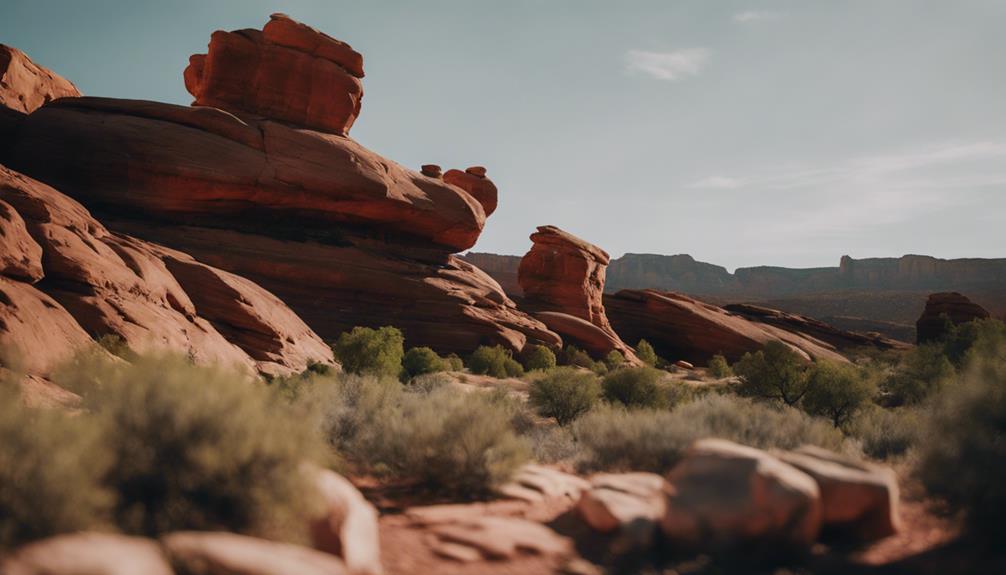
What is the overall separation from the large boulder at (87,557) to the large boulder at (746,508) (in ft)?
11.7

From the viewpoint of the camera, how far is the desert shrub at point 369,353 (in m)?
18.4

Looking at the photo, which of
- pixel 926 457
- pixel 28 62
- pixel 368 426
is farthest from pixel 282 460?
pixel 28 62

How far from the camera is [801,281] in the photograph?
128375mm

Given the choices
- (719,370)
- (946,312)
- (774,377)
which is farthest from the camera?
(946,312)

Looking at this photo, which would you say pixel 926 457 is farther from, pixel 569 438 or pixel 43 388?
pixel 43 388

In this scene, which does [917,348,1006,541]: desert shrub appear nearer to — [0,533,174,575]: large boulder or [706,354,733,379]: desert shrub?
Result: [0,533,174,575]: large boulder

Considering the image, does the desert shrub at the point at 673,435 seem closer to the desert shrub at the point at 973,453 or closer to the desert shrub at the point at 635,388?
the desert shrub at the point at 973,453

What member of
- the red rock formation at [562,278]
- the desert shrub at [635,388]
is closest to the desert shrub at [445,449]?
the desert shrub at [635,388]

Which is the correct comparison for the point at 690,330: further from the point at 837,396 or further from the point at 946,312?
the point at 837,396

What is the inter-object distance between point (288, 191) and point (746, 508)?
27045 millimetres

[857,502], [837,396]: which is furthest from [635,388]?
[857,502]

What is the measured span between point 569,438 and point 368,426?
11.3 feet

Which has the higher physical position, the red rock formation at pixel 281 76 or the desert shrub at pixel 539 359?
the red rock formation at pixel 281 76

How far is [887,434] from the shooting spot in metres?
9.37
